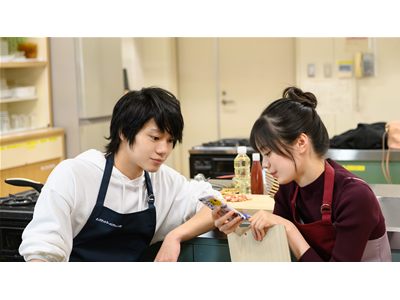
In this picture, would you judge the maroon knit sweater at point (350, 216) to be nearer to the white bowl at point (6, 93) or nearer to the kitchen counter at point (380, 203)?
the kitchen counter at point (380, 203)

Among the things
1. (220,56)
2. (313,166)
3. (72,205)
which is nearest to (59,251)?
(72,205)

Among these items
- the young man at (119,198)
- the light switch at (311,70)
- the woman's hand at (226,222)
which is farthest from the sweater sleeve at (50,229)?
the light switch at (311,70)

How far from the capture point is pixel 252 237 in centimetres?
Result: 129

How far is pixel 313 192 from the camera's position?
1323 millimetres

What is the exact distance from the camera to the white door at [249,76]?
5523mm

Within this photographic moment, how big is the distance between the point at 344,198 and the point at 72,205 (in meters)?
0.88

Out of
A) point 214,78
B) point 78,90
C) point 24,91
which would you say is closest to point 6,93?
point 24,91

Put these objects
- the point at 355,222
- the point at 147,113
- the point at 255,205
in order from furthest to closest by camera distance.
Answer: the point at 255,205 → the point at 147,113 → the point at 355,222

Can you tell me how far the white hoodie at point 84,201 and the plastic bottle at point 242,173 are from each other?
42cm

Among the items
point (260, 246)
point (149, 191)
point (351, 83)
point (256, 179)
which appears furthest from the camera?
point (351, 83)

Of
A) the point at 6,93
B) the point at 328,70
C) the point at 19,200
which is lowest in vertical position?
the point at 19,200

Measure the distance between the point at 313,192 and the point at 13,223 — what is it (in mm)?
1313

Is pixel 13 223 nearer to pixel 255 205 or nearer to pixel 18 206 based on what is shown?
pixel 18 206

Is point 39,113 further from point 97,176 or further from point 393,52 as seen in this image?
point 393,52
